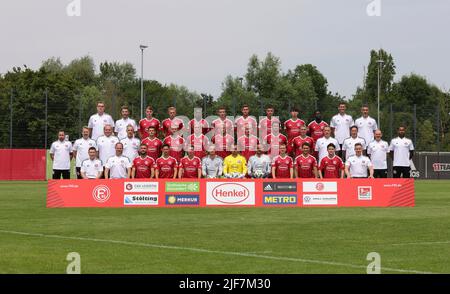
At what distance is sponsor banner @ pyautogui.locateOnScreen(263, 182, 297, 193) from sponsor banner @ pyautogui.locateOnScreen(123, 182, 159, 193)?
3.14 m

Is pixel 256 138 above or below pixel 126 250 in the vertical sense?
above

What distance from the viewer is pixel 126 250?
13.0 metres

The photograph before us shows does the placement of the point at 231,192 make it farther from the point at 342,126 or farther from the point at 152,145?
the point at 342,126

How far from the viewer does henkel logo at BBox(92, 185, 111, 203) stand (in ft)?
76.7

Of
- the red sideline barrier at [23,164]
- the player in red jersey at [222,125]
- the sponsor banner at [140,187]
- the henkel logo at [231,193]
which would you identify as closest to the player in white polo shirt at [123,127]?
the player in red jersey at [222,125]

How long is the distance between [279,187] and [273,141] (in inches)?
118

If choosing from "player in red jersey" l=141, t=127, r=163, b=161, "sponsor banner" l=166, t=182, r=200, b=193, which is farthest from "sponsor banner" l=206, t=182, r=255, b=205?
"player in red jersey" l=141, t=127, r=163, b=161

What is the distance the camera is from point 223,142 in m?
26.2

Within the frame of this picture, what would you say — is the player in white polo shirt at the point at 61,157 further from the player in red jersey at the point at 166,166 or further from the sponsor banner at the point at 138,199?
the sponsor banner at the point at 138,199

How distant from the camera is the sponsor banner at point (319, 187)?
23.5m

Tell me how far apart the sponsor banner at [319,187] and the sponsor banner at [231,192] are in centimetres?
155
